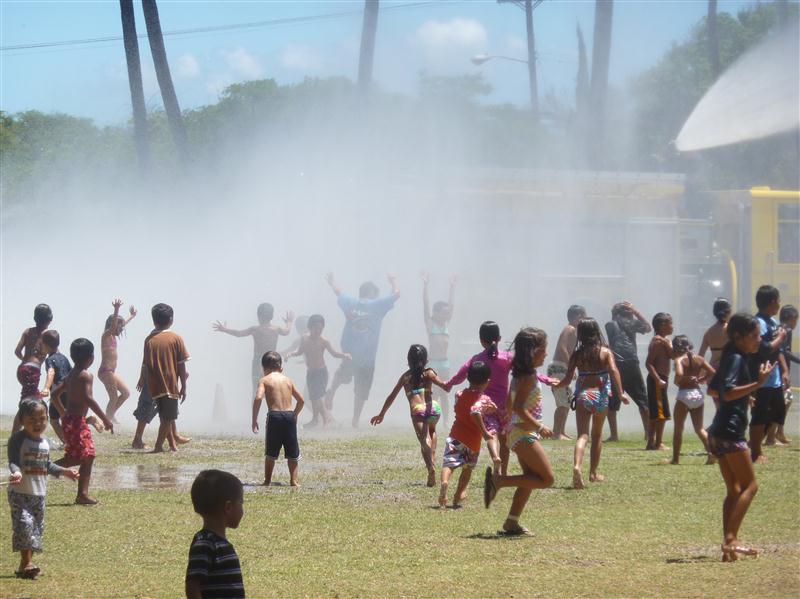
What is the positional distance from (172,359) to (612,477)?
511 cm

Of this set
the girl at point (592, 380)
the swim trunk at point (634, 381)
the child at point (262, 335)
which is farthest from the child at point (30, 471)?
the child at point (262, 335)

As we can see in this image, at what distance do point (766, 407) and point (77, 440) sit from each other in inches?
236

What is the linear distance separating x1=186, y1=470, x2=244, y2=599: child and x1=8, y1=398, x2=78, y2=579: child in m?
2.91

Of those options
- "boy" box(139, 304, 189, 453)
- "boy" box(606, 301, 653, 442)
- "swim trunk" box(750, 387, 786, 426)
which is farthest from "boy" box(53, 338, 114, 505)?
"boy" box(606, 301, 653, 442)

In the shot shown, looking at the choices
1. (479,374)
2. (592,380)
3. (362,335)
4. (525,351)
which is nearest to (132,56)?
(362,335)

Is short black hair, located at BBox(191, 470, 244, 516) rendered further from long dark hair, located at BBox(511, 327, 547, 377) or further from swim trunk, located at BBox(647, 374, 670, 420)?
swim trunk, located at BBox(647, 374, 670, 420)

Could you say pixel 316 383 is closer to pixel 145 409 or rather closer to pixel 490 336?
pixel 145 409

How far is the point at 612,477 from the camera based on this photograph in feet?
34.1

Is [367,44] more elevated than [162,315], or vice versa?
[367,44]

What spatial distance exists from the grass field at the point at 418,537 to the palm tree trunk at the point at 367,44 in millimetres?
19398

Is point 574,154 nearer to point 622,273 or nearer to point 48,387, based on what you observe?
point 622,273

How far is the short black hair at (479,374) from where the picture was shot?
28.5 ft

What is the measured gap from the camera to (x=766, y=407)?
1034cm

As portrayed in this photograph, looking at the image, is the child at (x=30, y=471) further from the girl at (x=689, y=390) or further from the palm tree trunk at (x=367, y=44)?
the palm tree trunk at (x=367, y=44)
